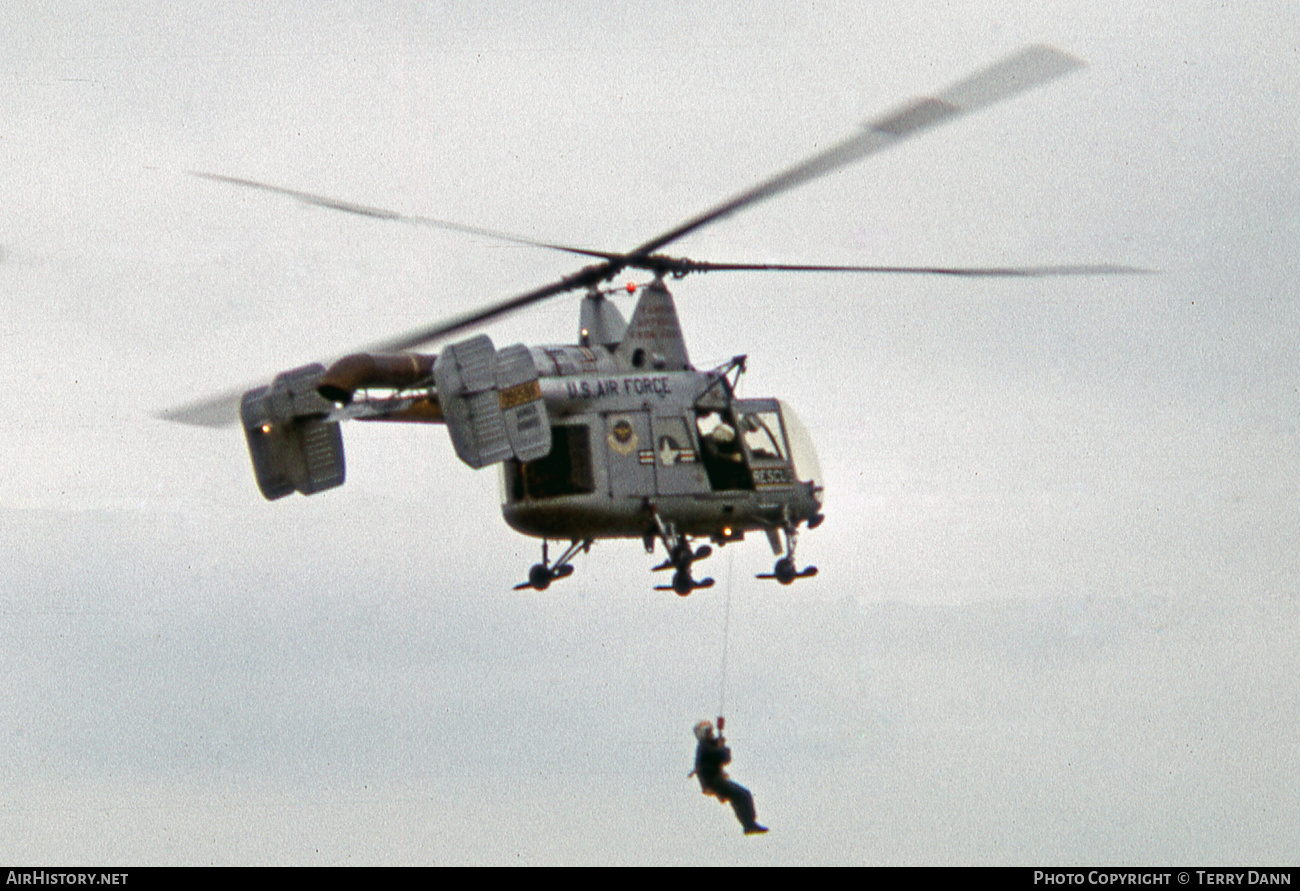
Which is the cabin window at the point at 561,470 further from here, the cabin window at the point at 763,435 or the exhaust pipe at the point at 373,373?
the cabin window at the point at 763,435

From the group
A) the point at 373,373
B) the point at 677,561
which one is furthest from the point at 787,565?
the point at 373,373

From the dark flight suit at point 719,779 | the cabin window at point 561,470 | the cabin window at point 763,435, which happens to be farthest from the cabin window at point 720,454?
the dark flight suit at point 719,779

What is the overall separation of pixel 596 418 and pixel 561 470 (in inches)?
39.0

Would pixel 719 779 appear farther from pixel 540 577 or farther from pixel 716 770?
pixel 540 577

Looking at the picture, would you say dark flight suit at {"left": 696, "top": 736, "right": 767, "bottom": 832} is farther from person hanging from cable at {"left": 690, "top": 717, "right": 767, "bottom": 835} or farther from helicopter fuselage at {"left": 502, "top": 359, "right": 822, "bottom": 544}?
helicopter fuselage at {"left": 502, "top": 359, "right": 822, "bottom": 544}

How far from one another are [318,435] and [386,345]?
1.71 meters

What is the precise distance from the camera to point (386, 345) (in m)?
30.5

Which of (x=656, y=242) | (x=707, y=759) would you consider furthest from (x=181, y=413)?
(x=707, y=759)

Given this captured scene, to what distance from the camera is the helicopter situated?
28.8 m

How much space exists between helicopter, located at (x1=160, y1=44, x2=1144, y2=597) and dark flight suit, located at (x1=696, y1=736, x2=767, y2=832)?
2.60 metres

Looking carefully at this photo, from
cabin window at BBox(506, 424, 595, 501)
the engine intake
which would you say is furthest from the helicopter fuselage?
the engine intake
